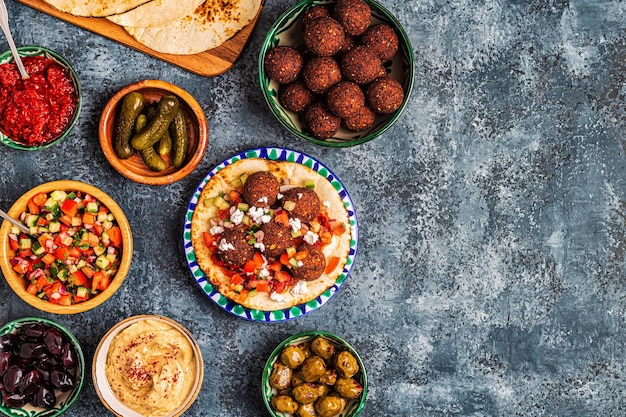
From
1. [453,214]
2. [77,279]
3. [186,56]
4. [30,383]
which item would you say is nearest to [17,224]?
[77,279]

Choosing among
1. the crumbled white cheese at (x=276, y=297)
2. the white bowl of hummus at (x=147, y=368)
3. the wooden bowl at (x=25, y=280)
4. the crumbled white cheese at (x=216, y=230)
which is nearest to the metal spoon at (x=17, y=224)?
the wooden bowl at (x=25, y=280)

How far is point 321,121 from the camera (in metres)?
4.37

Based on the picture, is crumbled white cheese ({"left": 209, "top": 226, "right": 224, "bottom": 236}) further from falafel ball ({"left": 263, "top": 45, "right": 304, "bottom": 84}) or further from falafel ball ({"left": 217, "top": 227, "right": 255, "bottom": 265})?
falafel ball ({"left": 263, "top": 45, "right": 304, "bottom": 84})

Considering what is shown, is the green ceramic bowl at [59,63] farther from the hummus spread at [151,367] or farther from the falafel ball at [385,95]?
the falafel ball at [385,95]

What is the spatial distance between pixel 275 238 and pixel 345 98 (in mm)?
1062

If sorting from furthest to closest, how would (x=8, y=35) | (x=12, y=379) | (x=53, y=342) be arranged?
(x=53, y=342) < (x=12, y=379) < (x=8, y=35)

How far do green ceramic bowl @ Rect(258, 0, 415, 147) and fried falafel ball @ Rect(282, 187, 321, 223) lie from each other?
39cm

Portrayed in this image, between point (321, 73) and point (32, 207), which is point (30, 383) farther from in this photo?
point (321, 73)

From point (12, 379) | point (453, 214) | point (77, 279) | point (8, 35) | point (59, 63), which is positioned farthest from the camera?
point (453, 214)

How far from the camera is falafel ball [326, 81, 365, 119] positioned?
13.9ft

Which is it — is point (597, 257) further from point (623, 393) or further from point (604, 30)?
point (604, 30)

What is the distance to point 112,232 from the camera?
4555mm

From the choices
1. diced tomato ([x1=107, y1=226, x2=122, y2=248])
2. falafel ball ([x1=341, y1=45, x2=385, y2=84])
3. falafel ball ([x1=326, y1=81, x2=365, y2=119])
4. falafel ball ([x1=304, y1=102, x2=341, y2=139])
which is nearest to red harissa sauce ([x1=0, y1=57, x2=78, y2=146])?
diced tomato ([x1=107, y1=226, x2=122, y2=248])

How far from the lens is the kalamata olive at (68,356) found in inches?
174
